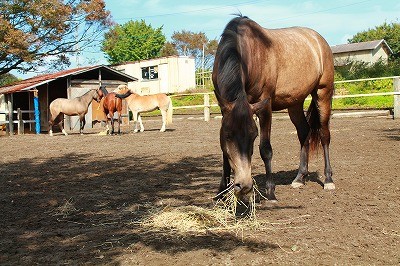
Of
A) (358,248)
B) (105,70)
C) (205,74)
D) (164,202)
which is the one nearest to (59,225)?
(164,202)

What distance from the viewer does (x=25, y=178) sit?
7.21m

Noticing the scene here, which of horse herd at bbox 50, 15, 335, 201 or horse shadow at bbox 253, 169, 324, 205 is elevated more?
horse herd at bbox 50, 15, 335, 201

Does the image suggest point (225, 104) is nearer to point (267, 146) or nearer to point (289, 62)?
point (267, 146)

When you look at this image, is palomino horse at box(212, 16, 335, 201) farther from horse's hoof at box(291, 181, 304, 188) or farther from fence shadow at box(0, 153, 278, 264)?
fence shadow at box(0, 153, 278, 264)

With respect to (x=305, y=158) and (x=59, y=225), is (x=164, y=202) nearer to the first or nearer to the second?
(x=59, y=225)

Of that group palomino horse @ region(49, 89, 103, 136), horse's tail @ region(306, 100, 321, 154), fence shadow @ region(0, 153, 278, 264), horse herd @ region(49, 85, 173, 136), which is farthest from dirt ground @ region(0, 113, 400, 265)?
palomino horse @ region(49, 89, 103, 136)

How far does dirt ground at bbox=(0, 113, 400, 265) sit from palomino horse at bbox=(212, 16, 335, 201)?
50 cm


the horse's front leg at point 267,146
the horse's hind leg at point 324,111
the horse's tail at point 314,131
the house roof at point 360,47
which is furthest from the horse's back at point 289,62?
the house roof at point 360,47

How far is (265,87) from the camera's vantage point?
5.12 metres

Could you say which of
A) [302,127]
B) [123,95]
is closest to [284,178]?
[302,127]

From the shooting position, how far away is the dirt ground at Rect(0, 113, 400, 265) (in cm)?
328

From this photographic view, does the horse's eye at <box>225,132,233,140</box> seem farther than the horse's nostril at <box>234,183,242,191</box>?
Yes

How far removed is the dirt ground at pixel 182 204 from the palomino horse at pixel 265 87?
0.50 m

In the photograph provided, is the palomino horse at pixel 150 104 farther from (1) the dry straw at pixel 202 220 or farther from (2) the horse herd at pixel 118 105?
(1) the dry straw at pixel 202 220
